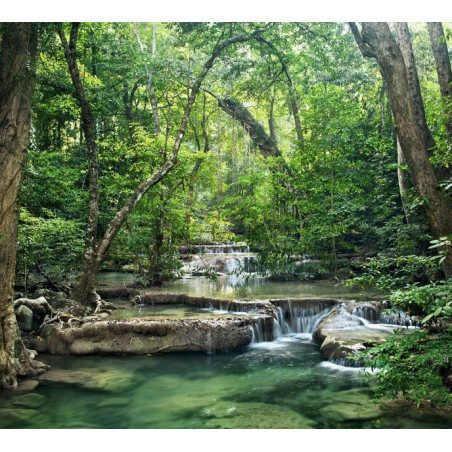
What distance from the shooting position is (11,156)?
4836mm

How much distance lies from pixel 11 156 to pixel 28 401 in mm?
2766

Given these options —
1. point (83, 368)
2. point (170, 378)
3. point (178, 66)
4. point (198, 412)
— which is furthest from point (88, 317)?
point (178, 66)

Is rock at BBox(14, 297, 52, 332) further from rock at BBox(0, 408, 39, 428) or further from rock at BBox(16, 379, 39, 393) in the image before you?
rock at BBox(0, 408, 39, 428)

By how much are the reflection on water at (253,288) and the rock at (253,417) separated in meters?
4.27

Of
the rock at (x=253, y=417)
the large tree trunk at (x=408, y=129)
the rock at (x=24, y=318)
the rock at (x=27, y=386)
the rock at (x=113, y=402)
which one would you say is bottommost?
the rock at (x=113, y=402)

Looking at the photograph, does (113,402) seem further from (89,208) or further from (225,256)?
(225,256)

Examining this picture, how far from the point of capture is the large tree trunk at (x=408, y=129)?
4.85m

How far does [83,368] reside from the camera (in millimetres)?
5848

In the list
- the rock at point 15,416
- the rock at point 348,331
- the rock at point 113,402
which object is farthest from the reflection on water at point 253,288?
the rock at point 15,416

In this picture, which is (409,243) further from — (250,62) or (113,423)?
(113,423)

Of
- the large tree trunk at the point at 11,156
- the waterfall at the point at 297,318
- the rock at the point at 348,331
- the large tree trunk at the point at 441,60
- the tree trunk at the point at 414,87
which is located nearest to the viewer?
the large tree trunk at the point at 11,156

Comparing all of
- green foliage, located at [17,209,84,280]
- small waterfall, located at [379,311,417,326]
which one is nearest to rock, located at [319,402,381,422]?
small waterfall, located at [379,311,417,326]

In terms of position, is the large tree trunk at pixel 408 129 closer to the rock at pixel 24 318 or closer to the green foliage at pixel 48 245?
the green foliage at pixel 48 245
